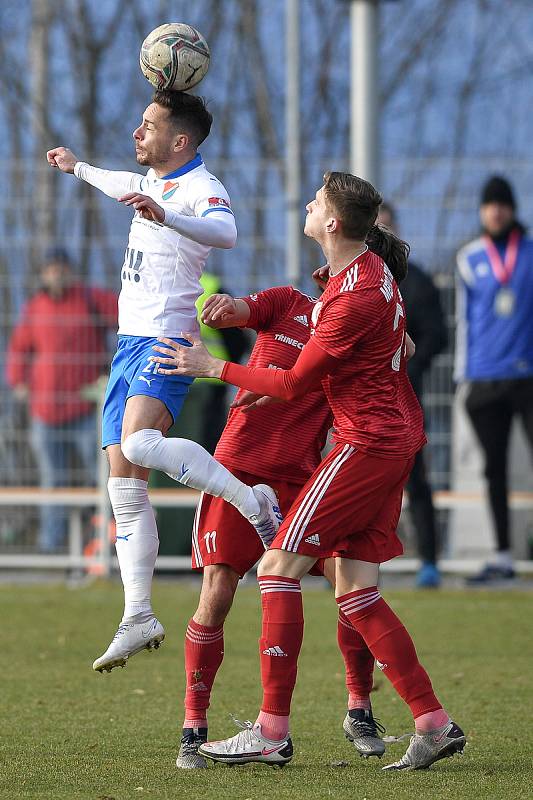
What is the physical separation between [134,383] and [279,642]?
41.9 inches

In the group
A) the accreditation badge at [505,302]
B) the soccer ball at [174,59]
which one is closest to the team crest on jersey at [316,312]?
the soccer ball at [174,59]

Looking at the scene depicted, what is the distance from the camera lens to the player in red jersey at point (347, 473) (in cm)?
502

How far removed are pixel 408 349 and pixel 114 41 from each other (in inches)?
531

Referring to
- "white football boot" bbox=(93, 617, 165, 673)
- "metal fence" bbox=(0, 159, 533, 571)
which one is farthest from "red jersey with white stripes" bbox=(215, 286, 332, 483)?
"metal fence" bbox=(0, 159, 533, 571)

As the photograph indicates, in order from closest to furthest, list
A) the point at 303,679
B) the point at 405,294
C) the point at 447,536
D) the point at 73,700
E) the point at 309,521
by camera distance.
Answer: the point at 309,521
the point at 73,700
the point at 303,679
the point at 405,294
the point at 447,536

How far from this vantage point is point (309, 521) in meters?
5.00

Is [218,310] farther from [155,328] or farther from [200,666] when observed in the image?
[200,666]

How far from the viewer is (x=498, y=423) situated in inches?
419

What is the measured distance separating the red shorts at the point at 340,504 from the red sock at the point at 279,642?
0.50 feet

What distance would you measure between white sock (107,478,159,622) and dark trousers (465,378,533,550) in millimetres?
5287

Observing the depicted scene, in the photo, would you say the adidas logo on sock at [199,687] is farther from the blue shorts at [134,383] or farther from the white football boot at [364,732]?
the blue shorts at [134,383]

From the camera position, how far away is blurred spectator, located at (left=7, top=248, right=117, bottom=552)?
11711 mm

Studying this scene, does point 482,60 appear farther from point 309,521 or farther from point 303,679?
point 309,521

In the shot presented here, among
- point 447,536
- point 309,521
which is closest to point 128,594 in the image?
point 309,521
